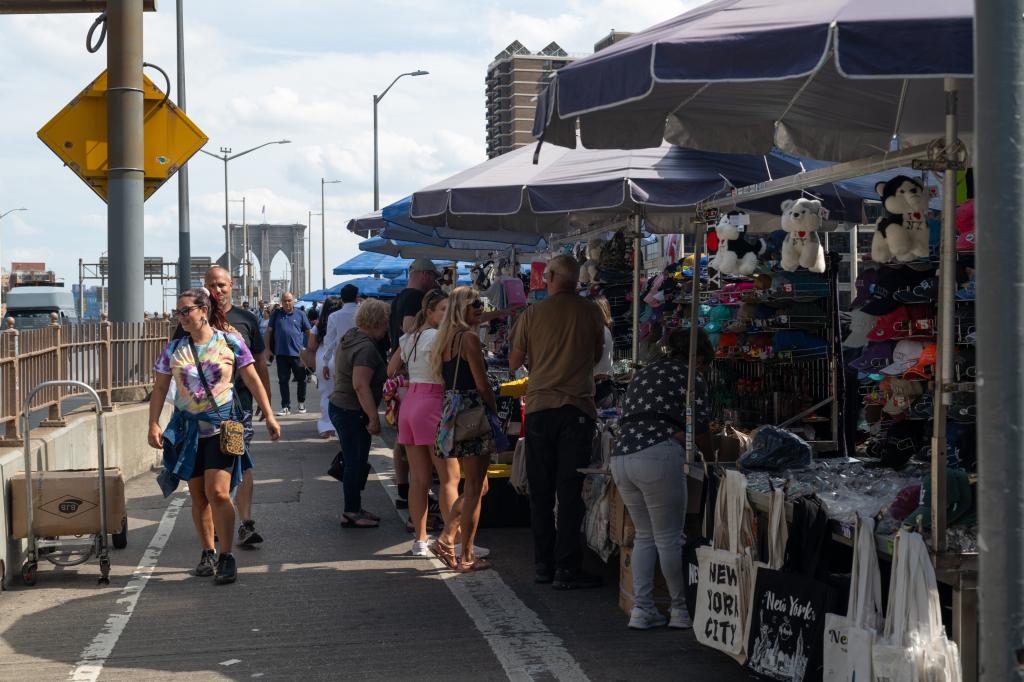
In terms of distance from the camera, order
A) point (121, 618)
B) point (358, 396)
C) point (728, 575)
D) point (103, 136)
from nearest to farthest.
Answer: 1. point (728, 575)
2. point (121, 618)
3. point (358, 396)
4. point (103, 136)

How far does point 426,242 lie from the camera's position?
16469mm

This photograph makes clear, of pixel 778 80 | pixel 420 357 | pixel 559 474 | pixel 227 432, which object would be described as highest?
pixel 778 80

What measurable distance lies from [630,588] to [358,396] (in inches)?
134

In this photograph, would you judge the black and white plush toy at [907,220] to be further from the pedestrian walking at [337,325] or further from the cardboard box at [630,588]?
the pedestrian walking at [337,325]

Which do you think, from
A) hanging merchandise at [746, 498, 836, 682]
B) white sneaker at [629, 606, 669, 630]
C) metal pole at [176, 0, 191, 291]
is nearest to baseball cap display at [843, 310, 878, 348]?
hanging merchandise at [746, 498, 836, 682]

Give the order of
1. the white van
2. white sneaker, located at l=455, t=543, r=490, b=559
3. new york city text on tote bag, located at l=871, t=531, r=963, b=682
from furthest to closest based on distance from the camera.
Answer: the white van → white sneaker, located at l=455, t=543, r=490, b=559 → new york city text on tote bag, located at l=871, t=531, r=963, b=682

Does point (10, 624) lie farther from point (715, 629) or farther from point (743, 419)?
point (743, 419)

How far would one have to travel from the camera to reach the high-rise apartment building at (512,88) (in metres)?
157

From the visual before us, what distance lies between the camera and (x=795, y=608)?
17.7ft

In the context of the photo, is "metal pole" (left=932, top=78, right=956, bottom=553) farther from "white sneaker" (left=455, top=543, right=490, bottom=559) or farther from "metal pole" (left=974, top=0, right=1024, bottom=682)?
"white sneaker" (left=455, top=543, right=490, bottom=559)

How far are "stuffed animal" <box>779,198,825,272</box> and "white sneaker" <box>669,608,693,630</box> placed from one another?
80.9 inches

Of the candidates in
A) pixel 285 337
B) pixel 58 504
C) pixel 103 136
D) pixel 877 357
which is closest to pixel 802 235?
pixel 877 357

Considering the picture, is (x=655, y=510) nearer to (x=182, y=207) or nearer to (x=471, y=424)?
(x=471, y=424)

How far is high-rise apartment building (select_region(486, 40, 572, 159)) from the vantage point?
15675 centimetres
